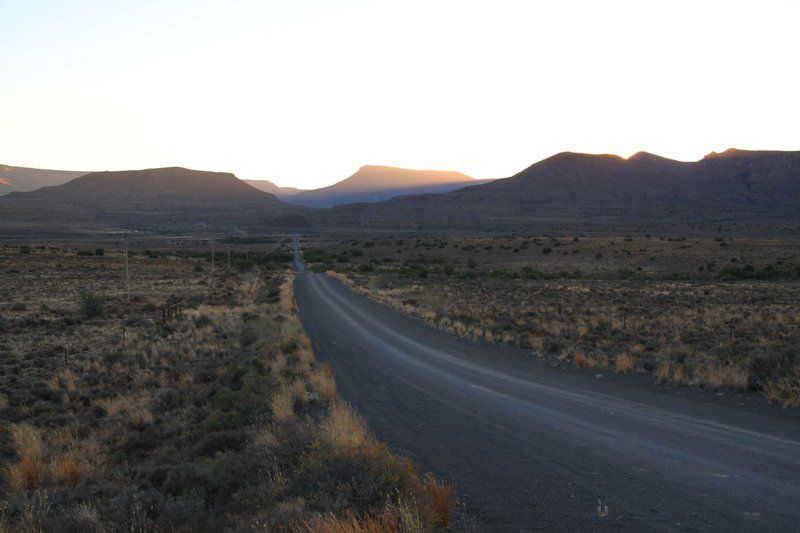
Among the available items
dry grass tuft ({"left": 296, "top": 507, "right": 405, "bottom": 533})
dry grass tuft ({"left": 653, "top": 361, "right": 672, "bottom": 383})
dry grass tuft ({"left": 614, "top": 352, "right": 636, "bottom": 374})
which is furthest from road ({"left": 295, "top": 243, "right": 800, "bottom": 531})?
dry grass tuft ({"left": 296, "top": 507, "right": 405, "bottom": 533})

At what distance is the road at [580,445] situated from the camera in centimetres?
609

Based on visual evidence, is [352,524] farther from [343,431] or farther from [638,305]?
[638,305]

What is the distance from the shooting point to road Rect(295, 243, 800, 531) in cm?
609

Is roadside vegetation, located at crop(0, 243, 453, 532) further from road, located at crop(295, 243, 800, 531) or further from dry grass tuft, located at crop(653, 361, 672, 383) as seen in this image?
dry grass tuft, located at crop(653, 361, 672, 383)

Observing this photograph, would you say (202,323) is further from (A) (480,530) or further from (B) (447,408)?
(A) (480,530)

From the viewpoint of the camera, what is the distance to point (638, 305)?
2995cm

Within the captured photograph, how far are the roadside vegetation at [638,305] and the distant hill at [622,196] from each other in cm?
8163

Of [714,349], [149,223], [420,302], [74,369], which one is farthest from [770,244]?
[149,223]

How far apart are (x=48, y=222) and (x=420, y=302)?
6460 inches

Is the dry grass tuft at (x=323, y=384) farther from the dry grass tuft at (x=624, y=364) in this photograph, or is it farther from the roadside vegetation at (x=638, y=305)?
the dry grass tuft at (x=624, y=364)

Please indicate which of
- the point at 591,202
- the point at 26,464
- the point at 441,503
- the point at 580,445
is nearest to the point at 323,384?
the point at 26,464

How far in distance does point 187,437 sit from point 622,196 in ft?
597

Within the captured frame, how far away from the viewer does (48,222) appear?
526ft

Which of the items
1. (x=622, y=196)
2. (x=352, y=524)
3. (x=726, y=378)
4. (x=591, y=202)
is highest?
(x=622, y=196)
